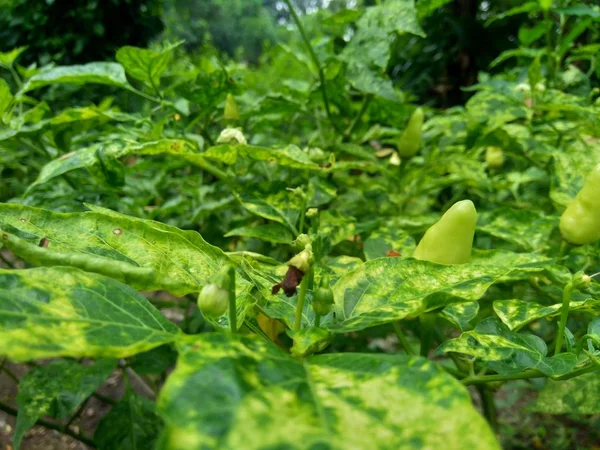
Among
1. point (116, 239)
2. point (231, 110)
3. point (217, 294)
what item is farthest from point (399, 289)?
point (231, 110)

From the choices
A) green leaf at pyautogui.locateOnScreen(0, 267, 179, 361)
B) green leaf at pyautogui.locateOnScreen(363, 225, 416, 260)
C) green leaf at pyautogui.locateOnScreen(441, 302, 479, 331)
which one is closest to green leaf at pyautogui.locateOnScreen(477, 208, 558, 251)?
green leaf at pyautogui.locateOnScreen(363, 225, 416, 260)

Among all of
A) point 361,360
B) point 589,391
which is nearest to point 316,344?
point 361,360

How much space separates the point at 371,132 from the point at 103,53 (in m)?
4.30

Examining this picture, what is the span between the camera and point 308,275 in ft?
1.65

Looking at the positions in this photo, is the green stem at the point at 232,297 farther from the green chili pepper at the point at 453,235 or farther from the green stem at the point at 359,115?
the green stem at the point at 359,115

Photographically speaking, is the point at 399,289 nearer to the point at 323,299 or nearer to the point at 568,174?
the point at 323,299

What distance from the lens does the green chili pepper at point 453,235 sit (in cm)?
59

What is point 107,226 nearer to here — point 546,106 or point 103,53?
point 546,106

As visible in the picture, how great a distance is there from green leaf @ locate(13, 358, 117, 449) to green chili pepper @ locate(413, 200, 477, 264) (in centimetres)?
50

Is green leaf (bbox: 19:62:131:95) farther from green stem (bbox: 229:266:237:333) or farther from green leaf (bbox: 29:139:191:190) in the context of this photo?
green stem (bbox: 229:266:237:333)

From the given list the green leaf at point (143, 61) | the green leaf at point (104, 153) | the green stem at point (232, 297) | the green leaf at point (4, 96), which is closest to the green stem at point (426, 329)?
the green stem at point (232, 297)

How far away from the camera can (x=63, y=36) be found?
455 cm

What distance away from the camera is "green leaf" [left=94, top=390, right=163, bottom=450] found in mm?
770

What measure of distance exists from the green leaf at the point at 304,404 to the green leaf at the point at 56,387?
0.44 meters
